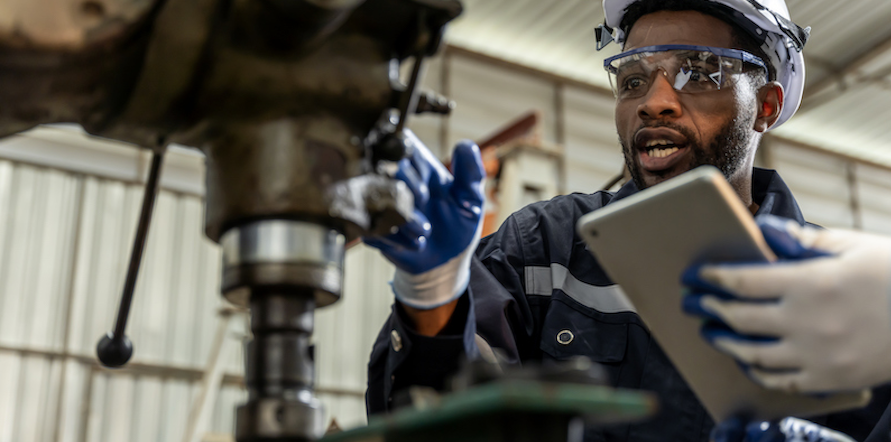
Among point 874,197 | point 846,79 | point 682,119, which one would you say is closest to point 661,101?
point 682,119

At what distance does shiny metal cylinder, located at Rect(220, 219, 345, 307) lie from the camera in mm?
791

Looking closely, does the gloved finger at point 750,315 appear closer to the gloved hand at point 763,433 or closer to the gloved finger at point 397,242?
the gloved hand at point 763,433

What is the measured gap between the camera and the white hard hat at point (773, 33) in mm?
1776

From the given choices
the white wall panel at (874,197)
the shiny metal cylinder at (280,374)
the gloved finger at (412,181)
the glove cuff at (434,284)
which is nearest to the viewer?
the shiny metal cylinder at (280,374)

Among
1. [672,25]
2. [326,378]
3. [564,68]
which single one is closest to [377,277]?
[326,378]

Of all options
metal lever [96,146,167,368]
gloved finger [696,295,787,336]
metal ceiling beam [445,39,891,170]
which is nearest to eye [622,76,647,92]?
gloved finger [696,295,787,336]

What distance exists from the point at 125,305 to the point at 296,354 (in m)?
0.27

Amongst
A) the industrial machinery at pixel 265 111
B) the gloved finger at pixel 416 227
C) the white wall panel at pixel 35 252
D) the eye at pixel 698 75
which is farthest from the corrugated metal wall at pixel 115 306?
the industrial machinery at pixel 265 111

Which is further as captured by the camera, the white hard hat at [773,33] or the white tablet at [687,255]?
the white hard hat at [773,33]

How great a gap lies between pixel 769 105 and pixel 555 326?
0.75 m

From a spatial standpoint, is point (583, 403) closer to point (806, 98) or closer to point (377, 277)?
→ point (377, 277)

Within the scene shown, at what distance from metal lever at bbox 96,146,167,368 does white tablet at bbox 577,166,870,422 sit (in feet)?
1.54

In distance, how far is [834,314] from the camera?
35.4 inches

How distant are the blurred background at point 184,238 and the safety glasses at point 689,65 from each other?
9.95 ft
